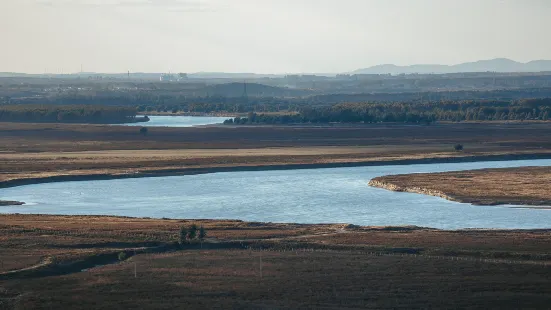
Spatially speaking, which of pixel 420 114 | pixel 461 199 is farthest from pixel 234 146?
pixel 420 114

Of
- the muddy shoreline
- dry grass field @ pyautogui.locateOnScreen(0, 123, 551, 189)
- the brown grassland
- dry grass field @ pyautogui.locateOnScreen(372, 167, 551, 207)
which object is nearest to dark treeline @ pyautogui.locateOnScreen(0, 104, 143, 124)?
dry grass field @ pyautogui.locateOnScreen(0, 123, 551, 189)

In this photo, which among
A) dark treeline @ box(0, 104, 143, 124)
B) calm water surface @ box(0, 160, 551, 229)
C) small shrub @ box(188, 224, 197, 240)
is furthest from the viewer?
dark treeline @ box(0, 104, 143, 124)

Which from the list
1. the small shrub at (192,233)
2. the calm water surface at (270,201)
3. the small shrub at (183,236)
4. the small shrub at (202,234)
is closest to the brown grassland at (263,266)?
the small shrub at (183,236)

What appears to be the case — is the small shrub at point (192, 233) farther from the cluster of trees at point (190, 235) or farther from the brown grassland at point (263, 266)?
the brown grassland at point (263, 266)

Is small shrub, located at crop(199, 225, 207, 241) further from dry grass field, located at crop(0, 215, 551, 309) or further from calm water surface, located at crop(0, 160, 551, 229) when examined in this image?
calm water surface, located at crop(0, 160, 551, 229)

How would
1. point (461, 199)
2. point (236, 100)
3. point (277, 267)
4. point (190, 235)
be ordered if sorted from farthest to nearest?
1. point (236, 100)
2. point (461, 199)
3. point (190, 235)
4. point (277, 267)

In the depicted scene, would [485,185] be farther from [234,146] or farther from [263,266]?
[234,146]

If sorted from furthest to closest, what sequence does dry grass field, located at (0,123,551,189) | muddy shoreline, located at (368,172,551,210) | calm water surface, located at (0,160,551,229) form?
dry grass field, located at (0,123,551,189)
muddy shoreline, located at (368,172,551,210)
calm water surface, located at (0,160,551,229)

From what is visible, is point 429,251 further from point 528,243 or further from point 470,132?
point 470,132
